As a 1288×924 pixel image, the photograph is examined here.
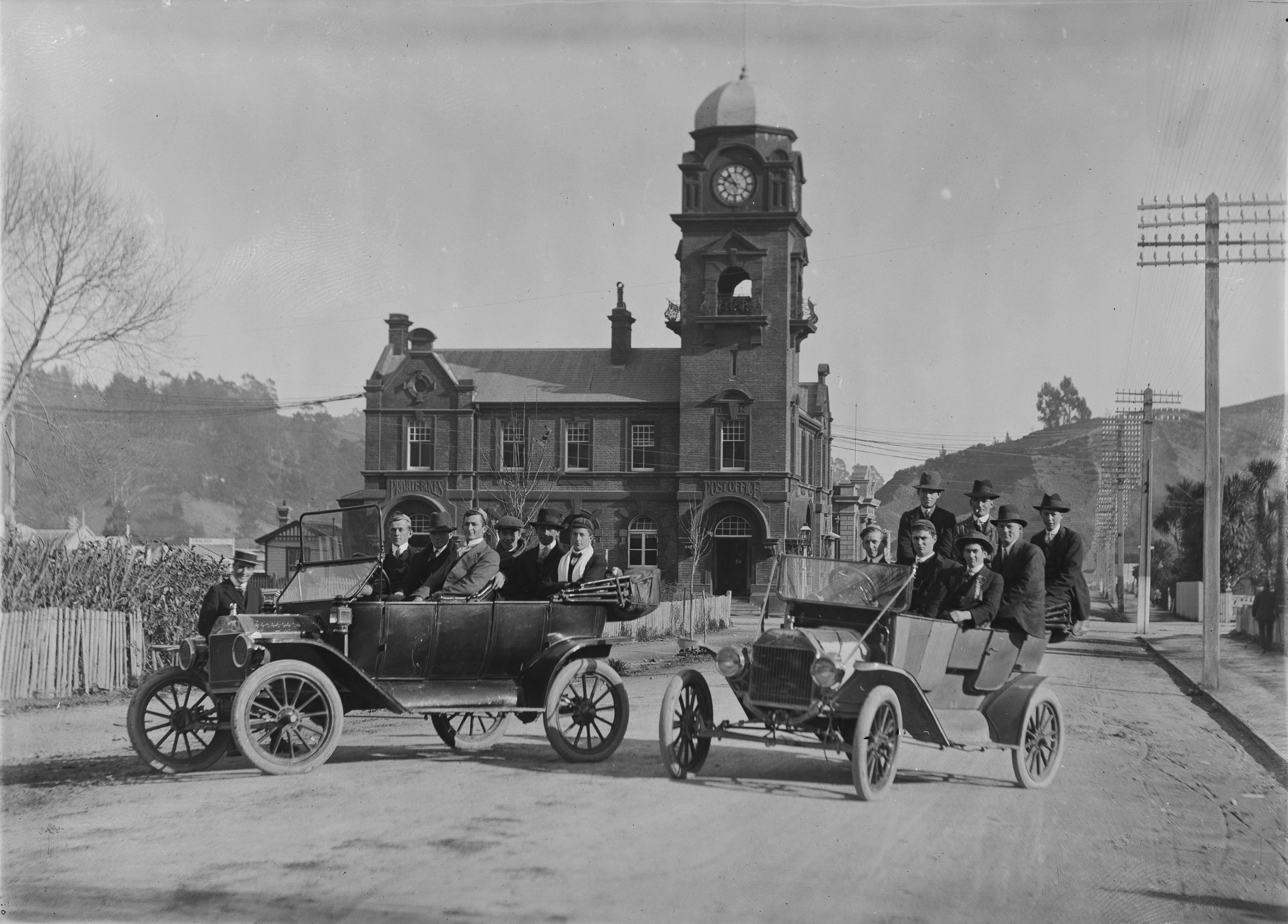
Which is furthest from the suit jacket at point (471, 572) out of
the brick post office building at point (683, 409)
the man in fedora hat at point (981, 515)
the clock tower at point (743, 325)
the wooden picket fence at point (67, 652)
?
the clock tower at point (743, 325)

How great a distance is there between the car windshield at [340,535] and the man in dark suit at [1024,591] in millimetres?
5241

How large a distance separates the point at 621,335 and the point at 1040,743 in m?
42.4

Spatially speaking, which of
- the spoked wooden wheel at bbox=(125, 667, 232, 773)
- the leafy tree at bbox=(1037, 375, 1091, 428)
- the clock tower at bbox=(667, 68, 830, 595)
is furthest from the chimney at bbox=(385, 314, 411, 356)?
the spoked wooden wheel at bbox=(125, 667, 232, 773)

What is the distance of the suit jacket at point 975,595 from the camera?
9.55 metres

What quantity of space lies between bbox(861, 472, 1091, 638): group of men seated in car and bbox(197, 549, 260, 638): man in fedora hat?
6.32m

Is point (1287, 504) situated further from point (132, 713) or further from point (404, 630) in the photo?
point (132, 713)

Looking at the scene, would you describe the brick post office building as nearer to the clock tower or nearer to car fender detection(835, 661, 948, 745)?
the clock tower

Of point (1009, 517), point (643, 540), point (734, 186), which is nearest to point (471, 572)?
point (1009, 517)

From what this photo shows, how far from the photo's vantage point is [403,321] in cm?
5050

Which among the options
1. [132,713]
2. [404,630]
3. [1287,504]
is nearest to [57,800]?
[132,713]

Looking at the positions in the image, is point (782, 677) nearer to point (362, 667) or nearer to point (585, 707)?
point (585, 707)

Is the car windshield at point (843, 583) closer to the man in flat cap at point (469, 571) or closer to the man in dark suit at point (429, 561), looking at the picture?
the man in flat cap at point (469, 571)

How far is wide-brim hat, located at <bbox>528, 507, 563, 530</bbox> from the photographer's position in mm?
11016

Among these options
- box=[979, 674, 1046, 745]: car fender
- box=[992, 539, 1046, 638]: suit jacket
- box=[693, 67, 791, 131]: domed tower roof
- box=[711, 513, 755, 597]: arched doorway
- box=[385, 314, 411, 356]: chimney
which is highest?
box=[693, 67, 791, 131]: domed tower roof
